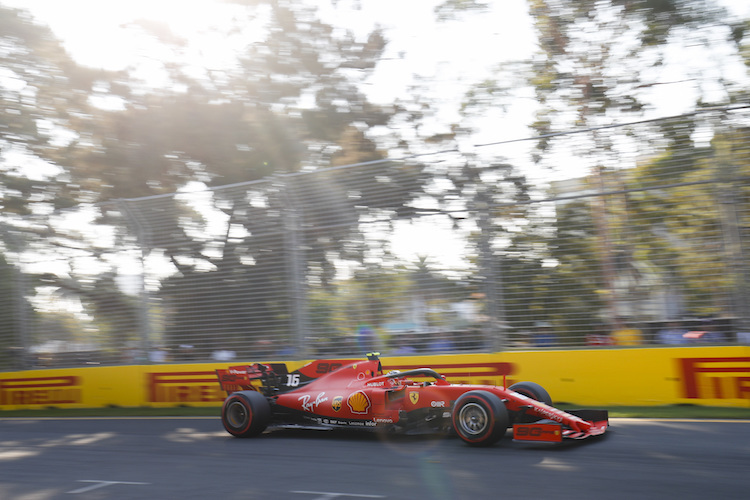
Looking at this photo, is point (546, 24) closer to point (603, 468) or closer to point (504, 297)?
point (504, 297)

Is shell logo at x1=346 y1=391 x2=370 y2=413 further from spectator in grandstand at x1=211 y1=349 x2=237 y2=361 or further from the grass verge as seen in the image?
spectator in grandstand at x1=211 y1=349 x2=237 y2=361

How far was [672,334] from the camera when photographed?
8180 mm

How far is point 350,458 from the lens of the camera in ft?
19.2

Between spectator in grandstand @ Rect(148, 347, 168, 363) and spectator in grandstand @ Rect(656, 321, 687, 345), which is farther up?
spectator in grandstand @ Rect(148, 347, 168, 363)

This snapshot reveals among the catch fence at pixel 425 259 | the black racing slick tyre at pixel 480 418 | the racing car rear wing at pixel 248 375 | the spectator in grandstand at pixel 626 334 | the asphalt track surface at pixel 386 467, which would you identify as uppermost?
the catch fence at pixel 425 259

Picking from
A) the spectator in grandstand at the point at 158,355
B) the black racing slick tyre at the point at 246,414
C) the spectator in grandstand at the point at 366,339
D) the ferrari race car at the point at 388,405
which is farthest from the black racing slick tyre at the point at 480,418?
the spectator in grandstand at the point at 158,355

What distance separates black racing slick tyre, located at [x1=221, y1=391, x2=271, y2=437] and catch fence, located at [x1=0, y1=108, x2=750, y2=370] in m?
2.72

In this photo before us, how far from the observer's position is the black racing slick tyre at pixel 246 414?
7258mm

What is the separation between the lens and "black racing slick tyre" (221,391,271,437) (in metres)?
7.26

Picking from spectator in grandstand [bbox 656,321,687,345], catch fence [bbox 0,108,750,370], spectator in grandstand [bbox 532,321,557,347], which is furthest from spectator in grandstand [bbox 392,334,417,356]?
spectator in grandstand [bbox 656,321,687,345]

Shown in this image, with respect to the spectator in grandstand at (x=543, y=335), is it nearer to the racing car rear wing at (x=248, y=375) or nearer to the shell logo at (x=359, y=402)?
the shell logo at (x=359, y=402)

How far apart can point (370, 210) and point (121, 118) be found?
29.7 feet

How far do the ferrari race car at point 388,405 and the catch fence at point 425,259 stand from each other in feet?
7.24

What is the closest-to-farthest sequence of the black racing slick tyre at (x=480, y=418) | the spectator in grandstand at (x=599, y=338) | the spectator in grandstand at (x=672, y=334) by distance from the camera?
the black racing slick tyre at (x=480, y=418)
the spectator in grandstand at (x=672, y=334)
the spectator in grandstand at (x=599, y=338)
